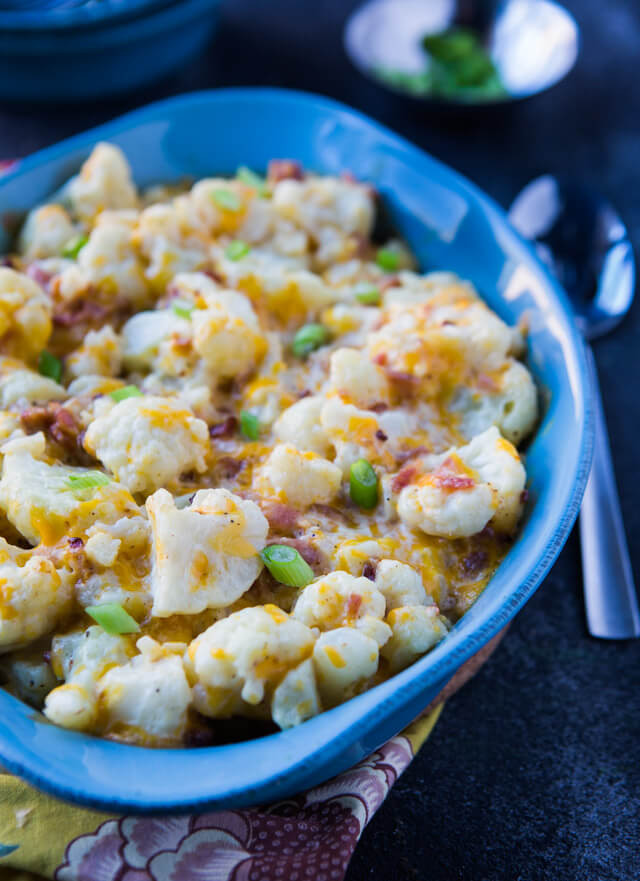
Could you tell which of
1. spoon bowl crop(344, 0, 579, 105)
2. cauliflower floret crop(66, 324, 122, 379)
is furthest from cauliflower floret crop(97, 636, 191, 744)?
spoon bowl crop(344, 0, 579, 105)

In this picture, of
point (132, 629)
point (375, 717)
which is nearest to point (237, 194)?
point (132, 629)

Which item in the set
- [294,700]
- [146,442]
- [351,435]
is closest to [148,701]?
[294,700]

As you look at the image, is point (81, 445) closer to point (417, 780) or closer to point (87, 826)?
point (87, 826)

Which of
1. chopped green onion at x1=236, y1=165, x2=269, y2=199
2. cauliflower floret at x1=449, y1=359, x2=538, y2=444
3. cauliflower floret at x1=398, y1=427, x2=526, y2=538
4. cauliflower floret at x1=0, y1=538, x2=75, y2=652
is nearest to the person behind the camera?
cauliflower floret at x1=0, y1=538, x2=75, y2=652

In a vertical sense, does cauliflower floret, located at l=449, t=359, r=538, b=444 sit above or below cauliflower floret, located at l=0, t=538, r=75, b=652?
below

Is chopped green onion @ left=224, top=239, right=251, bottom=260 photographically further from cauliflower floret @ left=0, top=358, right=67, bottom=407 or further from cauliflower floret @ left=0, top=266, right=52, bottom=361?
cauliflower floret @ left=0, top=358, right=67, bottom=407

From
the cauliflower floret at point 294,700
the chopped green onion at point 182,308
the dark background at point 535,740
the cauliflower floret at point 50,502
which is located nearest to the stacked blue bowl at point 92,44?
the dark background at point 535,740
